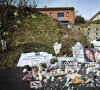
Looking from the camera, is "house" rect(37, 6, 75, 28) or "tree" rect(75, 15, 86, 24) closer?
"house" rect(37, 6, 75, 28)

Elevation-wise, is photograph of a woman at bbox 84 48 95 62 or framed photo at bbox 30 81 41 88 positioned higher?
photograph of a woman at bbox 84 48 95 62

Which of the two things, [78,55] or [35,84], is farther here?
[78,55]

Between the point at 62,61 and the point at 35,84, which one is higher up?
the point at 62,61

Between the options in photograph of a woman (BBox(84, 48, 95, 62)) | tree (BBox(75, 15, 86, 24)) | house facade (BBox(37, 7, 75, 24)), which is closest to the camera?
photograph of a woman (BBox(84, 48, 95, 62))

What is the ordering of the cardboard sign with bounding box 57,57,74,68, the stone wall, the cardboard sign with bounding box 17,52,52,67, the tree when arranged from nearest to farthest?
the cardboard sign with bounding box 57,57,74,68, the cardboard sign with bounding box 17,52,52,67, the stone wall, the tree

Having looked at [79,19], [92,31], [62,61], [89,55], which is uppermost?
[79,19]

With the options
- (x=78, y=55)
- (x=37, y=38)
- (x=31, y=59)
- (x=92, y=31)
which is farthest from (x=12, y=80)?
(x=92, y=31)

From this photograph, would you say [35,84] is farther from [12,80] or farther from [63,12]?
[63,12]

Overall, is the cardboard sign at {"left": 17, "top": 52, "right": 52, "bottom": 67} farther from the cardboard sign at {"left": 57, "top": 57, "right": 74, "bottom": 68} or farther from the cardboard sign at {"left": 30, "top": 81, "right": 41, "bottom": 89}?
the cardboard sign at {"left": 30, "top": 81, "right": 41, "bottom": 89}

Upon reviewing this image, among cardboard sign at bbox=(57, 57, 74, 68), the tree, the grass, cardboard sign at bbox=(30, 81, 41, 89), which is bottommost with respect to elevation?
cardboard sign at bbox=(30, 81, 41, 89)

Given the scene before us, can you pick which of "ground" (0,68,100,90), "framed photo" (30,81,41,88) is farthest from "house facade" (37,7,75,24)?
"framed photo" (30,81,41,88)

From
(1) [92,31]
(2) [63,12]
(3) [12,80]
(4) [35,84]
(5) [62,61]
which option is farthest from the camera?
(2) [63,12]

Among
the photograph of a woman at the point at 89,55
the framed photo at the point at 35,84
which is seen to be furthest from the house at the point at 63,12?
the framed photo at the point at 35,84

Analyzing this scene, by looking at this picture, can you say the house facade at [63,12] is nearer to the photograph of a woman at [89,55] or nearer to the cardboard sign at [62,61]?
the photograph of a woman at [89,55]
